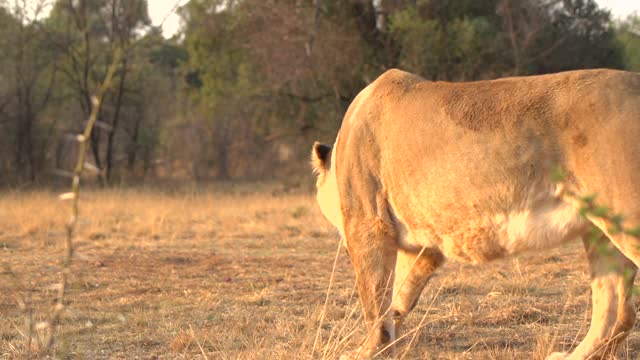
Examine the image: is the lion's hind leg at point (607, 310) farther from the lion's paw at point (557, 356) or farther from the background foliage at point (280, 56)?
the background foliage at point (280, 56)

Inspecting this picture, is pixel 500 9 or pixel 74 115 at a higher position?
pixel 500 9

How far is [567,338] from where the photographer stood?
5.60 m

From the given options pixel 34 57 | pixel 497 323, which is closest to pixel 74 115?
pixel 34 57

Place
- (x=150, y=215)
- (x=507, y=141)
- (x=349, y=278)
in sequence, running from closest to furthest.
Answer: (x=507, y=141) < (x=349, y=278) < (x=150, y=215)

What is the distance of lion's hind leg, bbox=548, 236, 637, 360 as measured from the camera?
4782mm

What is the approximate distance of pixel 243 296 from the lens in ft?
23.6

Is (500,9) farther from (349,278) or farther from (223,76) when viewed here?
(349,278)

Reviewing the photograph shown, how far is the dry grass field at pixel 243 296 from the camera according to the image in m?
5.30

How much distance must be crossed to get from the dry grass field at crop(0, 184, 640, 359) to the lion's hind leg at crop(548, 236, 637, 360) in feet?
0.75

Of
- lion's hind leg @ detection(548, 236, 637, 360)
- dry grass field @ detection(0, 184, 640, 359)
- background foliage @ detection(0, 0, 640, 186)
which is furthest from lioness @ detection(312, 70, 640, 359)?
background foliage @ detection(0, 0, 640, 186)

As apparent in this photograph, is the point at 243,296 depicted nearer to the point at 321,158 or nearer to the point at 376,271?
the point at 321,158

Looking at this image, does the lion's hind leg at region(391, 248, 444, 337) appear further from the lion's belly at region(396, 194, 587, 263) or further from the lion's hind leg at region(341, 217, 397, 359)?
the lion's belly at region(396, 194, 587, 263)

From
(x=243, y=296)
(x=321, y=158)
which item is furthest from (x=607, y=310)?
(x=243, y=296)

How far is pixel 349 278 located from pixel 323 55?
45.4 ft
